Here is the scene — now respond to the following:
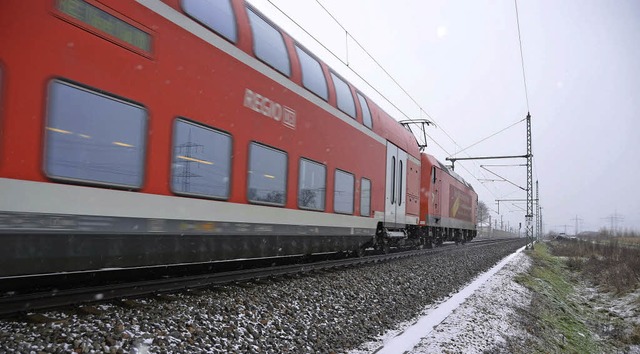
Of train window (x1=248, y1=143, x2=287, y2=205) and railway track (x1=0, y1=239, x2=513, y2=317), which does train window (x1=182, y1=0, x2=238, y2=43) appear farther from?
railway track (x1=0, y1=239, x2=513, y2=317)

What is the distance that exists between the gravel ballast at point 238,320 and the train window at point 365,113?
4466 mm

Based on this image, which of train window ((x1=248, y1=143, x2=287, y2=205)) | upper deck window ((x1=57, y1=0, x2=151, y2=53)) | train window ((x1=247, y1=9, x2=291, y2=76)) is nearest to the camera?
upper deck window ((x1=57, y1=0, x2=151, y2=53))

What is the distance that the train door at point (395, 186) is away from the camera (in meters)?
12.0

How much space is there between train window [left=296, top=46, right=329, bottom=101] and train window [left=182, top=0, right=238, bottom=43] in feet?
6.67

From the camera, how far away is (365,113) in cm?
1078

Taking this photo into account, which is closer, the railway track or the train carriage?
the train carriage

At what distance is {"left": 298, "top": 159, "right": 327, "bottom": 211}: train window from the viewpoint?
760 cm

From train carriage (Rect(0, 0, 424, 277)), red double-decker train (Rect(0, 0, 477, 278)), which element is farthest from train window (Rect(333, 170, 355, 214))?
train carriage (Rect(0, 0, 424, 277))

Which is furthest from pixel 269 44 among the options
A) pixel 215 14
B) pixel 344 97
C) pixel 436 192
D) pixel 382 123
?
pixel 436 192

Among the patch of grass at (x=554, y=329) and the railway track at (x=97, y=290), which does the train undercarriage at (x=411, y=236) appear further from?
the railway track at (x=97, y=290)

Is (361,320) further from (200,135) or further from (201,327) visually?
(200,135)

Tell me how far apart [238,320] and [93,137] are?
2.28 m

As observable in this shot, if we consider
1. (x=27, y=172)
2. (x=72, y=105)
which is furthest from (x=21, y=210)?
(x=72, y=105)

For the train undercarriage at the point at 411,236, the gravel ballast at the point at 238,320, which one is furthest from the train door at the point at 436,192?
the gravel ballast at the point at 238,320
